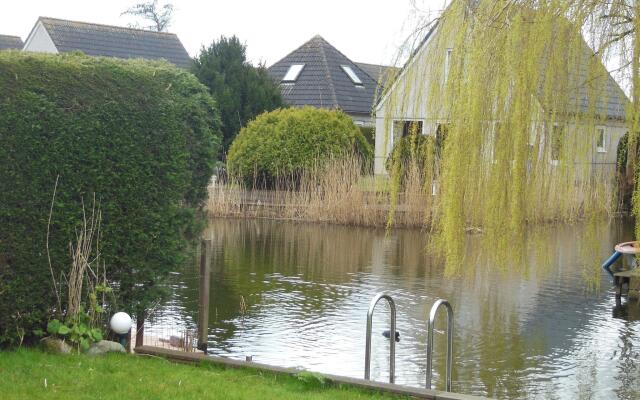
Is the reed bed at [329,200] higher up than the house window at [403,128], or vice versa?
the house window at [403,128]

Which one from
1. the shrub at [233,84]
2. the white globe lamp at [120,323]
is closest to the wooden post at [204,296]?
the white globe lamp at [120,323]

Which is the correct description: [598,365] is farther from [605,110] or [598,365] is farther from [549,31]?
[549,31]

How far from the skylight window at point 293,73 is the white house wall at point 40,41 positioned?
10.7m

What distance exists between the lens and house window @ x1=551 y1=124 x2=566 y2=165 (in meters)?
7.85

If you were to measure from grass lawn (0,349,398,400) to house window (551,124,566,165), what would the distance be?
260cm

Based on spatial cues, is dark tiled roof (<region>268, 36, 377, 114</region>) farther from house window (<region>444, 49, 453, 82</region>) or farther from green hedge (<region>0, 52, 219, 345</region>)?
house window (<region>444, 49, 453, 82</region>)

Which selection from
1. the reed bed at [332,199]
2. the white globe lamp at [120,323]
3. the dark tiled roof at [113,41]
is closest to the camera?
the white globe lamp at [120,323]

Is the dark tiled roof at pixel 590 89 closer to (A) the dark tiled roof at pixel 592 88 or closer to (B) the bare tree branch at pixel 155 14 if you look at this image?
(A) the dark tiled roof at pixel 592 88

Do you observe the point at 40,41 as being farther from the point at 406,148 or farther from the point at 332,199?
the point at 406,148

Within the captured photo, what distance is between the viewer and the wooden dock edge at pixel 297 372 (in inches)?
274

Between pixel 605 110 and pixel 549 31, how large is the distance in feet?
2.89

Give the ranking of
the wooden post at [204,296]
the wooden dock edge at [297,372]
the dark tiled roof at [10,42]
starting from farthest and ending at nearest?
the dark tiled roof at [10,42], the wooden post at [204,296], the wooden dock edge at [297,372]

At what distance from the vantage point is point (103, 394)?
21.3 ft

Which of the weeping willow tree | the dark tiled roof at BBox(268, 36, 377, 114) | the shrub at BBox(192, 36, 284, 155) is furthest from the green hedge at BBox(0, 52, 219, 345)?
the dark tiled roof at BBox(268, 36, 377, 114)
